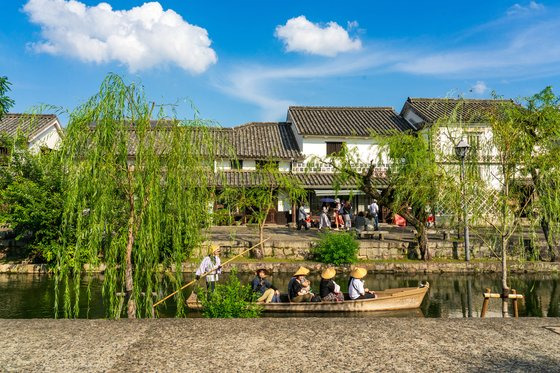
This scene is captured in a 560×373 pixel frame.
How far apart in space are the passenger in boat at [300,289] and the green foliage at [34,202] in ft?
31.2

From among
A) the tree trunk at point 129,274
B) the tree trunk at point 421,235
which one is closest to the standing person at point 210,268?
the tree trunk at point 129,274

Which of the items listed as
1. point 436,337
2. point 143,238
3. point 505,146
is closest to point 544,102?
point 505,146

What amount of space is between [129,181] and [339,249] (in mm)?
11466

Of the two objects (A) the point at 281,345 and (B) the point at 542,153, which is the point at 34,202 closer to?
(A) the point at 281,345

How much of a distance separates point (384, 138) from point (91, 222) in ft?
42.4

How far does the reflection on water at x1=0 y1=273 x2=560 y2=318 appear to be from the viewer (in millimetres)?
11381

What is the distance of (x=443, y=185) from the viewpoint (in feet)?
36.1

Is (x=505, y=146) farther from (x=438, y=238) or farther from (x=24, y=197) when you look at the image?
(x=24, y=197)

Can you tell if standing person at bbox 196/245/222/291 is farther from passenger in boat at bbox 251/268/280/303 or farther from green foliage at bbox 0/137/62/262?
green foliage at bbox 0/137/62/262

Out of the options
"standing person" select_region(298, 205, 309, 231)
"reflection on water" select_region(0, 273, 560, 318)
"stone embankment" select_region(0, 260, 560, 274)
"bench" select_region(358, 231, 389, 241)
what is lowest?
"reflection on water" select_region(0, 273, 560, 318)

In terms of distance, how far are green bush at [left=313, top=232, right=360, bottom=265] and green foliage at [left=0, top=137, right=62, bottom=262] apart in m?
10.1

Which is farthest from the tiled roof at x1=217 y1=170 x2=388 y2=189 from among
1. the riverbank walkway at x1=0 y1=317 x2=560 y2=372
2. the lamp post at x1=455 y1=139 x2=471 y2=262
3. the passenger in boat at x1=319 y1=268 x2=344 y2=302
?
the riverbank walkway at x1=0 y1=317 x2=560 y2=372

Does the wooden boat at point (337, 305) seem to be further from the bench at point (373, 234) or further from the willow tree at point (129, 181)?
the bench at point (373, 234)

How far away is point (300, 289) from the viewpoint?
11.2 metres
